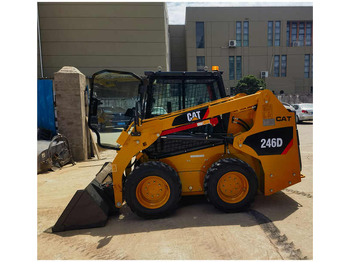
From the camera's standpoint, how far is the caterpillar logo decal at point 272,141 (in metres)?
3.70

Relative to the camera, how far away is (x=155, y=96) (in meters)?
4.01

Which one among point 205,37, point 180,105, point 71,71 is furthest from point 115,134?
point 205,37

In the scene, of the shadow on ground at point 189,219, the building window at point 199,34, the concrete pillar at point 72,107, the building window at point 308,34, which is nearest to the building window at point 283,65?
the building window at point 308,34

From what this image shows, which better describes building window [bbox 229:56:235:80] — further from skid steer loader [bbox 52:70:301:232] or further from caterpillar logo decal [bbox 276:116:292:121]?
caterpillar logo decal [bbox 276:116:292:121]

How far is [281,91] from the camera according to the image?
33000 mm

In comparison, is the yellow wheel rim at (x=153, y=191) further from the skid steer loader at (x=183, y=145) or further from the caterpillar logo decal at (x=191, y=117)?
the caterpillar logo decal at (x=191, y=117)

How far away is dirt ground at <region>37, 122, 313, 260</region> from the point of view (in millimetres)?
2725

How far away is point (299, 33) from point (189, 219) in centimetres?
3663

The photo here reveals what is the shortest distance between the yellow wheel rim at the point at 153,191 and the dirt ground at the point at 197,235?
0.80ft

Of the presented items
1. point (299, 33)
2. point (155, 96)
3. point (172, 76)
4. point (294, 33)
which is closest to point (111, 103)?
point (155, 96)

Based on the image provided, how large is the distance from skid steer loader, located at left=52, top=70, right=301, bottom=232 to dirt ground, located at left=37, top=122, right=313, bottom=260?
0.62 feet

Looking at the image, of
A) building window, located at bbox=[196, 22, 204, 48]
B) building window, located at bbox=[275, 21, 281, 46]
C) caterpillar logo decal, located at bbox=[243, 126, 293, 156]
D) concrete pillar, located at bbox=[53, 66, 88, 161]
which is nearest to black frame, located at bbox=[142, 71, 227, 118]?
caterpillar logo decal, located at bbox=[243, 126, 293, 156]

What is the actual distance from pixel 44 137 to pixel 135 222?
5227 mm

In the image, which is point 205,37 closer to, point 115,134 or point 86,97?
point 86,97
